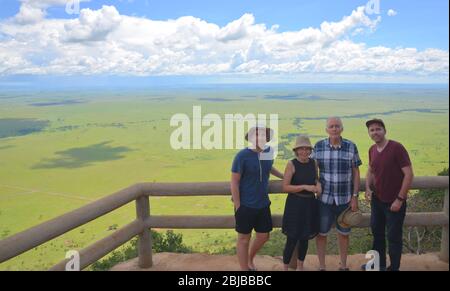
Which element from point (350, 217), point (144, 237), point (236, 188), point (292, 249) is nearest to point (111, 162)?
point (144, 237)

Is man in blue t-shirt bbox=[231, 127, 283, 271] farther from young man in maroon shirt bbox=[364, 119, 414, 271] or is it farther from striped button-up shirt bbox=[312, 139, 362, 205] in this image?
young man in maroon shirt bbox=[364, 119, 414, 271]

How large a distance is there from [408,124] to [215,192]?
124753 mm

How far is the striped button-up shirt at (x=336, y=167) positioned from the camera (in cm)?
319

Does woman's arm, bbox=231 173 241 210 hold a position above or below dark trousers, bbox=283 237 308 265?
above

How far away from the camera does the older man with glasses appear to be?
3.19 metres

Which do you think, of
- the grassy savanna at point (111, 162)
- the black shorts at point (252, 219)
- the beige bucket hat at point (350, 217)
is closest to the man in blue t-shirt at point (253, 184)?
the black shorts at point (252, 219)

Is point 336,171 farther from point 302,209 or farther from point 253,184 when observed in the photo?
point 253,184

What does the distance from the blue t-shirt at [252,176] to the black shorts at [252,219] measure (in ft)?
0.15

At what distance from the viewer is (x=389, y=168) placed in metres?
3.11

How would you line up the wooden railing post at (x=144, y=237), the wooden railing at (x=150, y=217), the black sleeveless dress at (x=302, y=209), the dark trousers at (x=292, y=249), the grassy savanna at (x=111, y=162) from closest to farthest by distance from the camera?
the wooden railing at (x=150, y=217), the black sleeveless dress at (x=302, y=209), the dark trousers at (x=292, y=249), the wooden railing post at (x=144, y=237), the grassy savanna at (x=111, y=162)

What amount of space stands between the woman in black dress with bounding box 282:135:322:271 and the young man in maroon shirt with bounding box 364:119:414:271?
19.2 inches

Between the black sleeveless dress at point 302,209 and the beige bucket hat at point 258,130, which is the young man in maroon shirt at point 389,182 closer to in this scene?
the black sleeveless dress at point 302,209

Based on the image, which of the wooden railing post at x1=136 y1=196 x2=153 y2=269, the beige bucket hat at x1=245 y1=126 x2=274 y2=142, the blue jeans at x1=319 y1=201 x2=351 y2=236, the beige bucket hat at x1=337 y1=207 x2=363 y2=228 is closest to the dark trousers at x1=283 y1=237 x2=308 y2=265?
the blue jeans at x1=319 y1=201 x2=351 y2=236
